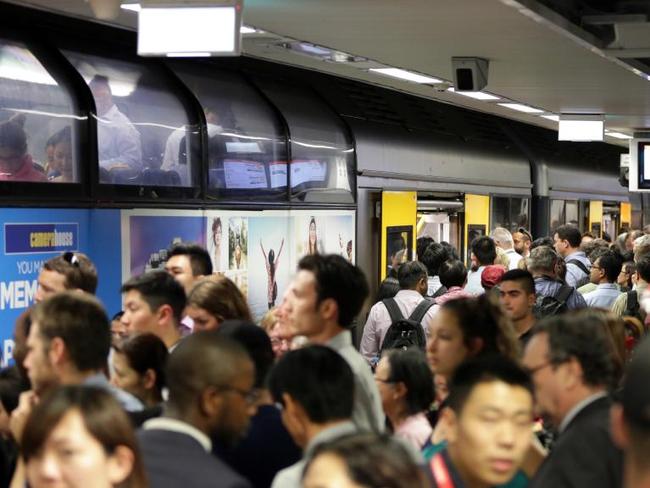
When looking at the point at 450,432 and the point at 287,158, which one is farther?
the point at 287,158

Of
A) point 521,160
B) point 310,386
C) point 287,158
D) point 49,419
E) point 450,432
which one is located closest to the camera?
point 49,419

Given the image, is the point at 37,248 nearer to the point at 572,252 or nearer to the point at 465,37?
the point at 465,37

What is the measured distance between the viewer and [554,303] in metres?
8.18

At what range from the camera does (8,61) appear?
7129mm

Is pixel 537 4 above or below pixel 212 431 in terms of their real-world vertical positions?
above

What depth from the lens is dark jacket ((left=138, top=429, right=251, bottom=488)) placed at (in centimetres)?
330

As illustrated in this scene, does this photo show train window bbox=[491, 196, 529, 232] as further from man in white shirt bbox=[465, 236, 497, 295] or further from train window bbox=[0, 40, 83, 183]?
train window bbox=[0, 40, 83, 183]

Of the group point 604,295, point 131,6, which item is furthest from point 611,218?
point 131,6

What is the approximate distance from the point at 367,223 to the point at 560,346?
26.2 ft

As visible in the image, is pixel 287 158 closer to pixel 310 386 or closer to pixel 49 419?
pixel 310 386

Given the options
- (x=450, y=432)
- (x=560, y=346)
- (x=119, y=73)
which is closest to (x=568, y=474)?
(x=450, y=432)

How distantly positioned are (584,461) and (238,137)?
21.7 ft

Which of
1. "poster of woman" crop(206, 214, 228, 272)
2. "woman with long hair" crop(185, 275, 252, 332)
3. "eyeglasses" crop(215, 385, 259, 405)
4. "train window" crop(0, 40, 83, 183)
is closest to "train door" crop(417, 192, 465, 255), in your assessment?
"poster of woman" crop(206, 214, 228, 272)

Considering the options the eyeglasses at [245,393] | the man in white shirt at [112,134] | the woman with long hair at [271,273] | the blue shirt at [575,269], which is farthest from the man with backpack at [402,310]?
the eyeglasses at [245,393]
